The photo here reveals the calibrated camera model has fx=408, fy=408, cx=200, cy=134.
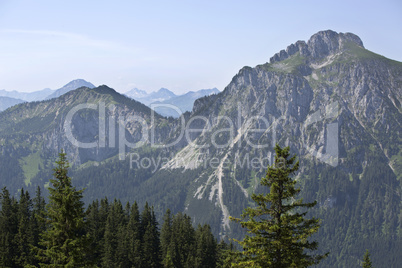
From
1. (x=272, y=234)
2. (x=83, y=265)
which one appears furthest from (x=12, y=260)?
(x=272, y=234)

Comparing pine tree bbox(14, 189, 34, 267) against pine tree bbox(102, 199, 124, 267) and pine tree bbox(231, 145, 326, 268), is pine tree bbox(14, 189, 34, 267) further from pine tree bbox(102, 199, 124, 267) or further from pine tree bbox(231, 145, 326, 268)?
pine tree bbox(231, 145, 326, 268)

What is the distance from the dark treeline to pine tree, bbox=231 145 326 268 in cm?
4568

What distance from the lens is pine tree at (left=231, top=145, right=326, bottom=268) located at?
2705cm

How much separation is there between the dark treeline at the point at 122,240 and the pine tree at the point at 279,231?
45.7 m

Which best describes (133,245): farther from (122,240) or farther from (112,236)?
(112,236)

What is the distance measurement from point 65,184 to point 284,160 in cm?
1800

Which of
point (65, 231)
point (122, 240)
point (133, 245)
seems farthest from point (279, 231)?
point (122, 240)

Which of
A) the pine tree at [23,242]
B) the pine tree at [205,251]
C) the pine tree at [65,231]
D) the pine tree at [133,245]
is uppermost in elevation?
the pine tree at [65,231]

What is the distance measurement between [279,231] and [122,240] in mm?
58428

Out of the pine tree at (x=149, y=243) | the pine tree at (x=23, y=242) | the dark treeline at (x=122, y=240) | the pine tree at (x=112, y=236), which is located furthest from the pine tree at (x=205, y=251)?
the pine tree at (x=23, y=242)

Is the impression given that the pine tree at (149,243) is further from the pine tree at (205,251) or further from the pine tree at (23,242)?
the pine tree at (23,242)

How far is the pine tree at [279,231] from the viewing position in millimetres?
27047

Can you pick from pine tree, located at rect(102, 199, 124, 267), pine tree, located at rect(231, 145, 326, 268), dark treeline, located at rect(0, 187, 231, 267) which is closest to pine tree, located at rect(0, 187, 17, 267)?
dark treeline, located at rect(0, 187, 231, 267)

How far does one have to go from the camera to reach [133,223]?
86625mm
